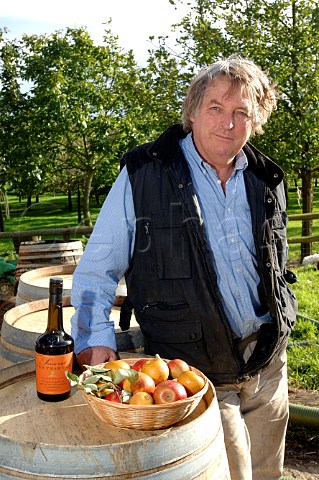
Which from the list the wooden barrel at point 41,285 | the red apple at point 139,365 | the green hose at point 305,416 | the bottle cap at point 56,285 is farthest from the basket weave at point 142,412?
the green hose at point 305,416

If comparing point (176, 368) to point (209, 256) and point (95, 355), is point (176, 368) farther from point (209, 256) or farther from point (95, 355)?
point (209, 256)

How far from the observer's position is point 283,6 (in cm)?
1130

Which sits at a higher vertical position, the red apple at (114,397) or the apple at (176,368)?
the apple at (176,368)

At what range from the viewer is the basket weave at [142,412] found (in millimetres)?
1701

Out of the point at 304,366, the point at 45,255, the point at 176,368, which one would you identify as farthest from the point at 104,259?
the point at 304,366

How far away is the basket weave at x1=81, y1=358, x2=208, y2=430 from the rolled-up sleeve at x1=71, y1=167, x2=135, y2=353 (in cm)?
59

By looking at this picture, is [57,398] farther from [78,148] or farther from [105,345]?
[78,148]

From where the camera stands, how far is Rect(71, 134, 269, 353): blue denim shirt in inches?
93.0

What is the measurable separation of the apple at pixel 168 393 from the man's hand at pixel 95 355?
0.50 meters

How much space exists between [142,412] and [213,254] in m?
0.89

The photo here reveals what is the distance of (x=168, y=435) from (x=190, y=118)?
1434 millimetres

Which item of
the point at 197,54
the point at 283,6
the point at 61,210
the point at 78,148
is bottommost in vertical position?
the point at 61,210

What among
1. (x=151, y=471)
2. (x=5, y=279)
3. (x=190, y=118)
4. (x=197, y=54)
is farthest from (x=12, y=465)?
(x=197, y=54)

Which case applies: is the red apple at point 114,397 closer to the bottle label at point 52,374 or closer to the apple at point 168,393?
the apple at point 168,393
